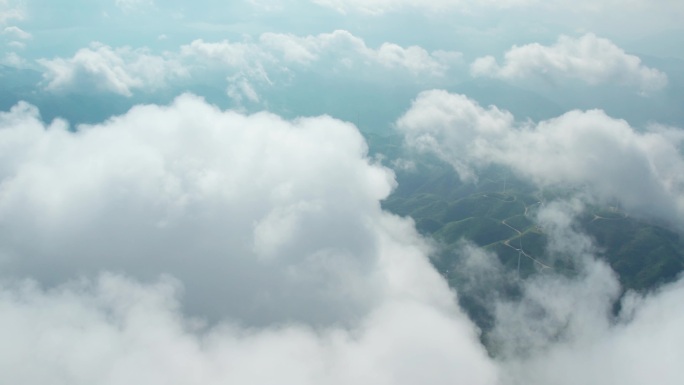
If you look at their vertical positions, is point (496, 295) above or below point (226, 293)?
above

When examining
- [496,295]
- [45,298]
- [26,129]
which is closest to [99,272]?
[45,298]

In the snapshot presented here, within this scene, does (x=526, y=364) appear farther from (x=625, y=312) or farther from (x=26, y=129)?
(x=26, y=129)

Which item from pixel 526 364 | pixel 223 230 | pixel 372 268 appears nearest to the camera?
pixel 223 230

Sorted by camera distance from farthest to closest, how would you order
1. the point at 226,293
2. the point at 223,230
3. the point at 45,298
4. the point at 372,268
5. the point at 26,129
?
the point at 26,129, the point at 372,268, the point at 223,230, the point at 226,293, the point at 45,298

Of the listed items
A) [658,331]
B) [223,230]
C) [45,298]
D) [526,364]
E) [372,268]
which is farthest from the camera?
[526,364]

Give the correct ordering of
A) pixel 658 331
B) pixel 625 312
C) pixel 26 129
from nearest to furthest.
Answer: pixel 26 129, pixel 658 331, pixel 625 312

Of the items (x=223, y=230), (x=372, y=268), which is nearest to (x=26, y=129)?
(x=223, y=230)

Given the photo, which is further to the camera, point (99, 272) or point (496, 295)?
point (496, 295)

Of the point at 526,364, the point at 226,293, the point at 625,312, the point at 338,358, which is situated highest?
the point at 625,312

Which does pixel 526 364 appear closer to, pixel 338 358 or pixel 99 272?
pixel 338 358
